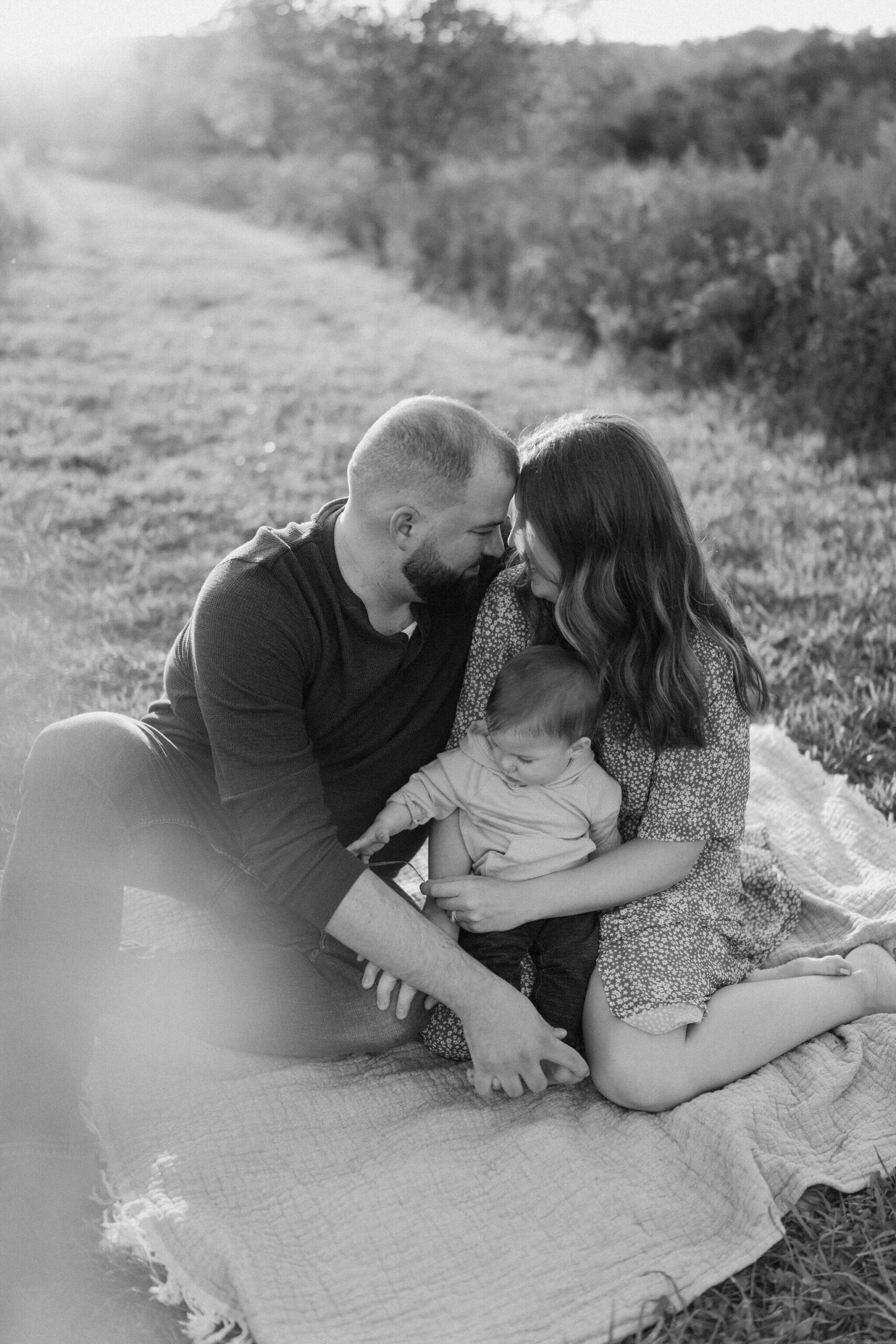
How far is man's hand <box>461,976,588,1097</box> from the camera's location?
2.55 m

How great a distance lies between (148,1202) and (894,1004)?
5.68 ft

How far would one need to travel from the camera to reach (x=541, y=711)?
2.62 meters

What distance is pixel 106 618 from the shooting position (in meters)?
4.92

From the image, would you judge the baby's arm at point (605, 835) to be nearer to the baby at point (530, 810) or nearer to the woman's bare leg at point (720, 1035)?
the baby at point (530, 810)

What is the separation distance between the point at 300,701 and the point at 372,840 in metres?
0.38

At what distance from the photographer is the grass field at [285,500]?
2.31m

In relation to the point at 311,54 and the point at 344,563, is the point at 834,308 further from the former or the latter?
the point at 311,54

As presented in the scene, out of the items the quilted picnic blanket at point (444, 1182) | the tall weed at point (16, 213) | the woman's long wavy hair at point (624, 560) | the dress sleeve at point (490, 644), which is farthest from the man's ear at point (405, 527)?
the tall weed at point (16, 213)

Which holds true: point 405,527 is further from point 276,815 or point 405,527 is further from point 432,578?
point 276,815

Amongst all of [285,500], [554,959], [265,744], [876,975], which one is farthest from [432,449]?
[285,500]

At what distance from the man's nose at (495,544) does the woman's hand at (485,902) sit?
2.42 ft

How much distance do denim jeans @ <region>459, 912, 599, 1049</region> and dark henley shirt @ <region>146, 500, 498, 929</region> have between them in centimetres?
40

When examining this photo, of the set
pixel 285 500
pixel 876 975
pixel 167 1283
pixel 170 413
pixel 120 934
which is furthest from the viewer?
pixel 170 413

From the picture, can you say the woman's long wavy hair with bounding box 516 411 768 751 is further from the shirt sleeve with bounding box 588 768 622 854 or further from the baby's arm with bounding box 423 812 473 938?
the baby's arm with bounding box 423 812 473 938
